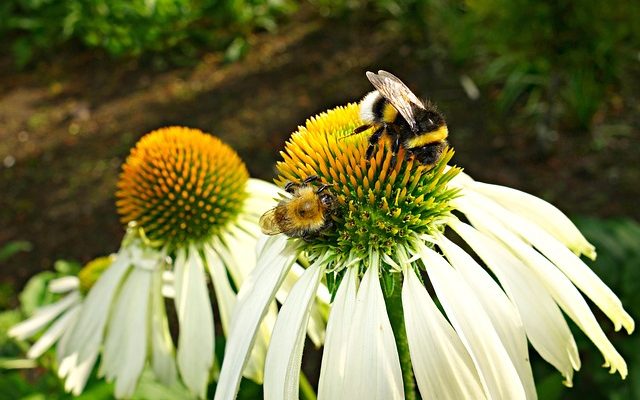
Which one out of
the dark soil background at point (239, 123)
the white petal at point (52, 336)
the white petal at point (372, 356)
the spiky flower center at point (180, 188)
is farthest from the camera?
the dark soil background at point (239, 123)

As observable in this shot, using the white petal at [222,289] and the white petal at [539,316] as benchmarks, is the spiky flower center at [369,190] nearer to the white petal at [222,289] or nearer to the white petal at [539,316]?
the white petal at [539,316]

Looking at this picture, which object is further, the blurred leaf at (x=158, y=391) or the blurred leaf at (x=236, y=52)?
the blurred leaf at (x=236, y=52)

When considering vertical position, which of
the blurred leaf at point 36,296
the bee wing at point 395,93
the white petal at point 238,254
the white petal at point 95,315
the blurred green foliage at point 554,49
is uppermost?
the bee wing at point 395,93

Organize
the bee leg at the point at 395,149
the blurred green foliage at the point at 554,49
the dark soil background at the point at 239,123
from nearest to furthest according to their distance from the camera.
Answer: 1. the bee leg at the point at 395,149
2. the blurred green foliage at the point at 554,49
3. the dark soil background at the point at 239,123

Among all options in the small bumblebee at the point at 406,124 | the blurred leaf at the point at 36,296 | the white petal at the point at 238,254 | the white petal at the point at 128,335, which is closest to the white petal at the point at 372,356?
the small bumblebee at the point at 406,124

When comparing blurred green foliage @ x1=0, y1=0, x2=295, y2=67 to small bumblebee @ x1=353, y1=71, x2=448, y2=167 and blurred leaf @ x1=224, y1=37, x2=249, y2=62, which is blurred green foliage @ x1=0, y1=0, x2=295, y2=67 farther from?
small bumblebee @ x1=353, y1=71, x2=448, y2=167

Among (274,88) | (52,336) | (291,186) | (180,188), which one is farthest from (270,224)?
(274,88)

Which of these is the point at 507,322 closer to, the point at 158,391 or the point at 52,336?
the point at 158,391
